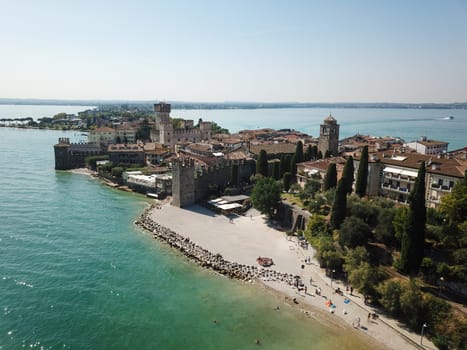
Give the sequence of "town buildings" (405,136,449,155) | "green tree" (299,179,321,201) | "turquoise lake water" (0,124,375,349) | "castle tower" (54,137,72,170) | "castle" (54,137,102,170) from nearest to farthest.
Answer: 1. "turquoise lake water" (0,124,375,349)
2. "green tree" (299,179,321,201)
3. "town buildings" (405,136,449,155)
4. "castle tower" (54,137,72,170)
5. "castle" (54,137,102,170)

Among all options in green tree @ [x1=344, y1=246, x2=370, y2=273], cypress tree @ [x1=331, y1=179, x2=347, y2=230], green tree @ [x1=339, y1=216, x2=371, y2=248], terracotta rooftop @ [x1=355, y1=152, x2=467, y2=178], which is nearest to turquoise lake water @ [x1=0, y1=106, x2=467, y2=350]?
green tree @ [x1=344, y1=246, x2=370, y2=273]

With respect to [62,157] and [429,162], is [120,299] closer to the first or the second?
[429,162]

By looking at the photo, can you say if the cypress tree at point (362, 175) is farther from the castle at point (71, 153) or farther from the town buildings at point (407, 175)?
the castle at point (71, 153)

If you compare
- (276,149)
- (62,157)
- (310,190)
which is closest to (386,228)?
(310,190)

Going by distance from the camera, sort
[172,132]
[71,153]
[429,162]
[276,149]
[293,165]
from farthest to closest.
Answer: [172,132]
[71,153]
[276,149]
[293,165]
[429,162]

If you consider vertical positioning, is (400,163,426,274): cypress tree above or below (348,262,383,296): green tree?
above

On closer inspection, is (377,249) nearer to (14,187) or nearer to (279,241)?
(279,241)

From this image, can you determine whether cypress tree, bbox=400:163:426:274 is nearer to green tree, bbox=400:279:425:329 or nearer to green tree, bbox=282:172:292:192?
green tree, bbox=400:279:425:329
